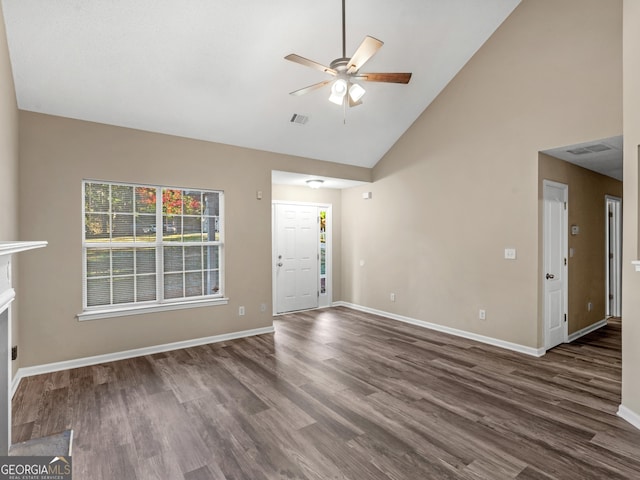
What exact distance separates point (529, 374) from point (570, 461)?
4.82ft

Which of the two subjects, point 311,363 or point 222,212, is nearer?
point 311,363

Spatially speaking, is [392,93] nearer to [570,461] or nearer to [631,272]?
[631,272]

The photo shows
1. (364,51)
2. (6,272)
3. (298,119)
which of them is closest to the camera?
(6,272)

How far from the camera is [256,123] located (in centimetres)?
452

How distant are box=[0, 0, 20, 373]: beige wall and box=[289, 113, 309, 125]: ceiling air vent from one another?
2.88 meters

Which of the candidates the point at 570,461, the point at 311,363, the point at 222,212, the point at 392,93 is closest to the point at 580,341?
the point at 570,461

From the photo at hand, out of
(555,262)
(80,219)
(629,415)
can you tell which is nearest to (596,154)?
(555,262)

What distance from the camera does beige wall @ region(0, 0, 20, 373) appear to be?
270 centimetres

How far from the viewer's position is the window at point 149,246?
3.89m

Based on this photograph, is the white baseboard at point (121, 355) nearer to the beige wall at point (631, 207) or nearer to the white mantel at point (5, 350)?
the white mantel at point (5, 350)

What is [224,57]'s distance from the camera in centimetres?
352

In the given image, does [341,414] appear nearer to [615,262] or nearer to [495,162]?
[495,162]

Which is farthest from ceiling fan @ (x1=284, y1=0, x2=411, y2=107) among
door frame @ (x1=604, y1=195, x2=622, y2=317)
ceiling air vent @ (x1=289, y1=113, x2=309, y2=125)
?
door frame @ (x1=604, y1=195, x2=622, y2=317)

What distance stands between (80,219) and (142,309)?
123 centimetres
